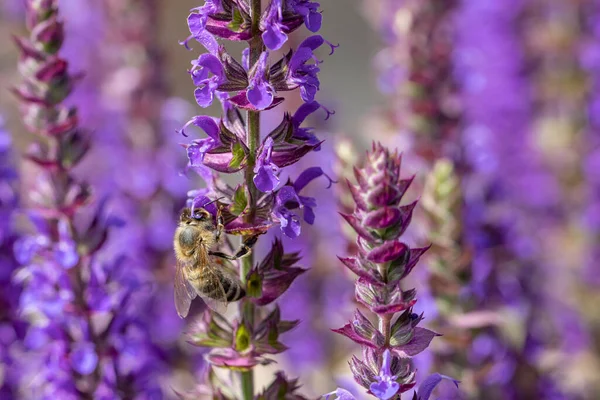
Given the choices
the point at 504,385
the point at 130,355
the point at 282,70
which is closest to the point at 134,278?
the point at 130,355

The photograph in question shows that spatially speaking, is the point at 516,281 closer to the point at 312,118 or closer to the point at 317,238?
the point at 317,238

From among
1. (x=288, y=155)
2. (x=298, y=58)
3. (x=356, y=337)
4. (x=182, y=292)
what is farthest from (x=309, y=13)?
(x=182, y=292)

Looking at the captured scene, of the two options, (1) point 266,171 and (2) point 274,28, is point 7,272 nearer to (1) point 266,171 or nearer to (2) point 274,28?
(1) point 266,171

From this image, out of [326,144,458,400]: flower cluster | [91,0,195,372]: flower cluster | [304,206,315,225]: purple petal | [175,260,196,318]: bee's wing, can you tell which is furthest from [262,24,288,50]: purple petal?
[91,0,195,372]: flower cluster

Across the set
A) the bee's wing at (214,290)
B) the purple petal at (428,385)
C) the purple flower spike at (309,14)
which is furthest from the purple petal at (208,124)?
the purple petal at (428,385)

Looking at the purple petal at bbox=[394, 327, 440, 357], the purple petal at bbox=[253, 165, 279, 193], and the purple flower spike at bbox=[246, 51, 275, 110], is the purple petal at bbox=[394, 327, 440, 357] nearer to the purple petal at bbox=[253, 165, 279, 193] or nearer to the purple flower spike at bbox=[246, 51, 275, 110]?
the purple petal at bbox=[253, 165, 279, 193]

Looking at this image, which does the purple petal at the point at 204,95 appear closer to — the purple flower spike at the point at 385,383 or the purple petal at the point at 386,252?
the purple petal at the point at 386,252
